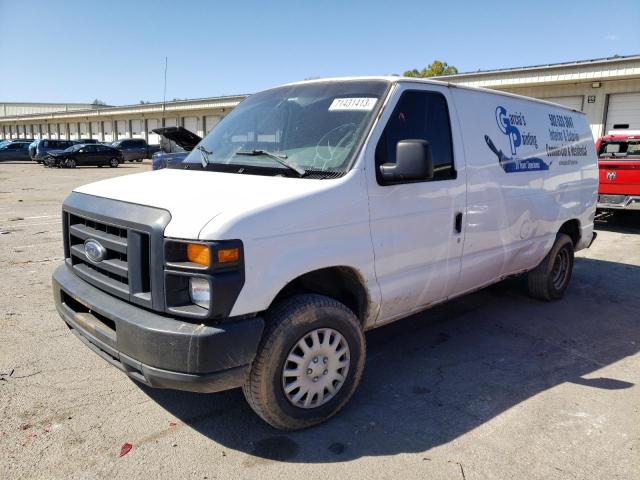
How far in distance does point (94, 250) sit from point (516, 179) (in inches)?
144

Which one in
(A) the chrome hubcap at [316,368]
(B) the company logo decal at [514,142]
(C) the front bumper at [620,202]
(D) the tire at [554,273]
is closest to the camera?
(A) the chrome hubcap at [316,368]

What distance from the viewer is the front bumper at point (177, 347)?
2.62 m

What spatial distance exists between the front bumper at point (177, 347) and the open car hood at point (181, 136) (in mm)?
2700

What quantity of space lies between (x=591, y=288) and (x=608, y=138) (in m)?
6.41

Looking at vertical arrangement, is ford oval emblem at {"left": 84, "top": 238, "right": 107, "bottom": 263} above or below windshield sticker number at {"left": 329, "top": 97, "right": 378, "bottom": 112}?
below

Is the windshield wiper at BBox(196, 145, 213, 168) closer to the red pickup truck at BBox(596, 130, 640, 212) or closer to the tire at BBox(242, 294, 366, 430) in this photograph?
the tire at BBox(242, 294, 366, 430)

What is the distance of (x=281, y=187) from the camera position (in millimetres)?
3055

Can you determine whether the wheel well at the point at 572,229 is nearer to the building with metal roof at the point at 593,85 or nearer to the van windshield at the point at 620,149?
the van windshield at the point at 620,149

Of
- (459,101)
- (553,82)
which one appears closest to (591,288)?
(459,101)

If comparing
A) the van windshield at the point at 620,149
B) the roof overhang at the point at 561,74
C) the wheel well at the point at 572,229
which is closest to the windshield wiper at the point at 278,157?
the wheel well at the point at 572,229

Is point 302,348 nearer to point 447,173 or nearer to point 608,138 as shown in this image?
point 447,173

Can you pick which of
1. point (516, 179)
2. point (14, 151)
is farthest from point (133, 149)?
point (516, 179)

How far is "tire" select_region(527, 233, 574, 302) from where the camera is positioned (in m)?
5.71

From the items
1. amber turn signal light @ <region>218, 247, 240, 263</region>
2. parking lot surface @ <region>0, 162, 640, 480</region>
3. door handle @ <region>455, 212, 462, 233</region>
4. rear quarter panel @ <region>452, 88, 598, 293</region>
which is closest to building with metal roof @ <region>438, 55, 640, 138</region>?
rear quarter panel @ <region>452, 88, 598, 293</region>
